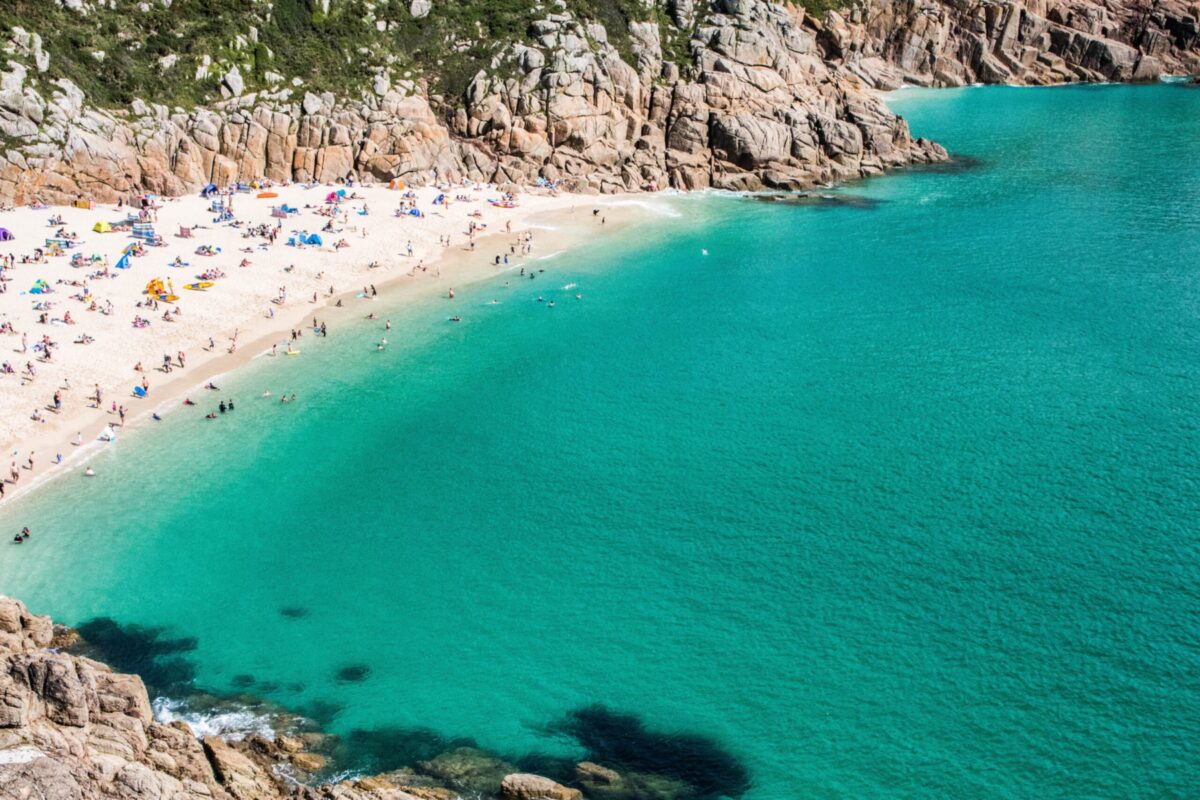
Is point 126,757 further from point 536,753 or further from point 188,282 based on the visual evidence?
point 188,282

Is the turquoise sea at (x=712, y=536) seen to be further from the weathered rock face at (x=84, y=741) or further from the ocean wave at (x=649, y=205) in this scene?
the ocean wave at (x=649, y=205)

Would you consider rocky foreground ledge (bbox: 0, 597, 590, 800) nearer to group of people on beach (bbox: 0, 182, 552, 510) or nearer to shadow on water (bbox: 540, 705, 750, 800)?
shadow on water (bbox: 540, 705, 750, 800)

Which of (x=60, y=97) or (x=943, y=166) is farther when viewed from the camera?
(x=943, y=166)

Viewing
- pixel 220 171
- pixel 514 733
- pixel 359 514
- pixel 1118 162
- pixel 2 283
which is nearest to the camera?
pixel 514 733

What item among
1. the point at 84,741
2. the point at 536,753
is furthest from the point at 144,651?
the point at 536,753

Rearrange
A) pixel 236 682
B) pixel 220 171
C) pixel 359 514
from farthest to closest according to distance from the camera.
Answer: pixel 220 171
pixel 359 514
pixel 236 682

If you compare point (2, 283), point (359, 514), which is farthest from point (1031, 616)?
point (2, 283)

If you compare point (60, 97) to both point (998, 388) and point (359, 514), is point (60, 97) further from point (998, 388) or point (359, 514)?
point (998, 388)
